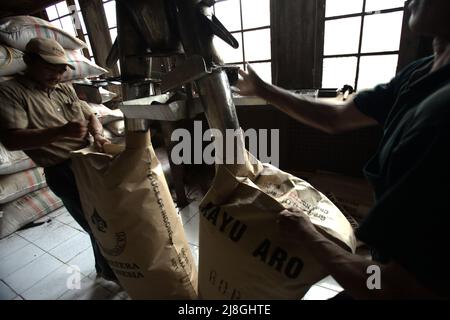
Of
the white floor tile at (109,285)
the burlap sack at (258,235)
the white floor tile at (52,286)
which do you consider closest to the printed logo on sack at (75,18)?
the white floor tile at (52,286)

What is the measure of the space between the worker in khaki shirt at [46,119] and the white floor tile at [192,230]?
0.66 m

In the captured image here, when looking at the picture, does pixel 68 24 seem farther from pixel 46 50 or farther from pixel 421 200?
pixel 421 200

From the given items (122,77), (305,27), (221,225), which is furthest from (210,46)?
(305,27)

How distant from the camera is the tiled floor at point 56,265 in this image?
1294 millimetres

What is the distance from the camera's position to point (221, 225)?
65 centimetres

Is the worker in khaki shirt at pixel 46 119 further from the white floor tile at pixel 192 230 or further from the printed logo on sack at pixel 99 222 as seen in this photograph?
the white floor tile at pixel 192 230

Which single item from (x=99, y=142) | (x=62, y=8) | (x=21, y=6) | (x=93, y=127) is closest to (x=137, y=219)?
(x=99, y=142)

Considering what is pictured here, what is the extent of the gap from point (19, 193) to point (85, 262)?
821 mm

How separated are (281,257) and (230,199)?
0.19 metres

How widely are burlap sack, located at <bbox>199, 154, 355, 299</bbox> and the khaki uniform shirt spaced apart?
0.80 m

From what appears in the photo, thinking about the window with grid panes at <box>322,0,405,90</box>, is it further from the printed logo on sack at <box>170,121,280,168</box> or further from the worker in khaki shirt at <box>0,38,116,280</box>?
the worker in khaki shirt at <box>0,38,116,280</box>

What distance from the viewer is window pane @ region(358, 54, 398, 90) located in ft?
5.71

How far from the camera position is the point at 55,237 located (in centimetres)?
177
